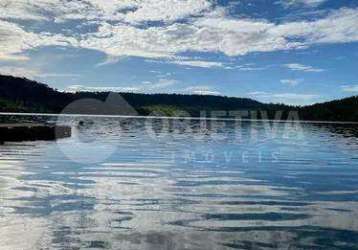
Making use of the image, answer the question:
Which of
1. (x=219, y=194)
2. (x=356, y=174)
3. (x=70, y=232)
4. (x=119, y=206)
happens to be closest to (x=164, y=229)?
(x=70, y=232)

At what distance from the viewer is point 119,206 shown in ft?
83.4

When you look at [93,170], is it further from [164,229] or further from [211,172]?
[164,229]

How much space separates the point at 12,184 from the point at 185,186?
1136 cm

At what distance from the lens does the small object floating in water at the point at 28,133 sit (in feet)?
252

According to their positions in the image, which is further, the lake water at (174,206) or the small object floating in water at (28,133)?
the small object floating in water at (28,133)

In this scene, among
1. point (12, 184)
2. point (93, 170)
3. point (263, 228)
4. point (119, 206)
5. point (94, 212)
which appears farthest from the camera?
point (93, 170)

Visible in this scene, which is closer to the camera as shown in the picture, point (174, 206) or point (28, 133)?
point (174, 206)

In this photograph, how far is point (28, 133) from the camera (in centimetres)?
8138

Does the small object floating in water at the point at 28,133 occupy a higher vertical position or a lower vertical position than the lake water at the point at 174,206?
higher

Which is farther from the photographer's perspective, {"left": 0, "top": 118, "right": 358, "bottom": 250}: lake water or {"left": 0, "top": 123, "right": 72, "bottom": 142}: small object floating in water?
{"left": 0, "top": 123, "right": 72, "bottom": 142}: small object floating in water

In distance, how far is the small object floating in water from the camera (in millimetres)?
76944

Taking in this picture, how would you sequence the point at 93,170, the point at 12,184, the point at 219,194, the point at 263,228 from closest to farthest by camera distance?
the point at 263,228 < the point at 219,194 < the point at 12,184 < the point at 93,170

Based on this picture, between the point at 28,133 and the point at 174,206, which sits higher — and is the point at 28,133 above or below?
above

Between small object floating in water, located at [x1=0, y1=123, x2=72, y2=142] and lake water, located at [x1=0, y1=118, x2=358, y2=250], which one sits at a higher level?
small object floating in water, located at [x1=0, y1=123, x2=72, y2=142]
